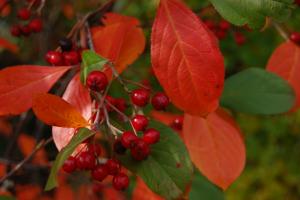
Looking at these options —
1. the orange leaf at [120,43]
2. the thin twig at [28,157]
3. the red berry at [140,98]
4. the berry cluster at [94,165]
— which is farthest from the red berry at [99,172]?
the thin twig at [28,157]

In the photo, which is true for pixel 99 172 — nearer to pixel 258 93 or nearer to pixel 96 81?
pixel 96 81

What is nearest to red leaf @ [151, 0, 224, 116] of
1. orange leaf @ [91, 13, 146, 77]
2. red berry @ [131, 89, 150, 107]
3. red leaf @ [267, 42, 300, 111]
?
red berry @ [131, 89, 150, 107]

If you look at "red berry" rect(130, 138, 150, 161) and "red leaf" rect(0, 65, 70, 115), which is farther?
"red leaf" rect(0, 65, 70, 115)

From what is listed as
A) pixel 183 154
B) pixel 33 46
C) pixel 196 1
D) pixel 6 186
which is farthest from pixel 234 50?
pixel 183 154

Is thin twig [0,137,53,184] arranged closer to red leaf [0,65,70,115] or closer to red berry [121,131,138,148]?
red leaf [0,65,70,115]

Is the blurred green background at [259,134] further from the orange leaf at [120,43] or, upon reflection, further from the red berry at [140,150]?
the red berry at [140,150]

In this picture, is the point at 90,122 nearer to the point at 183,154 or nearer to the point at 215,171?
the point at 183,154
